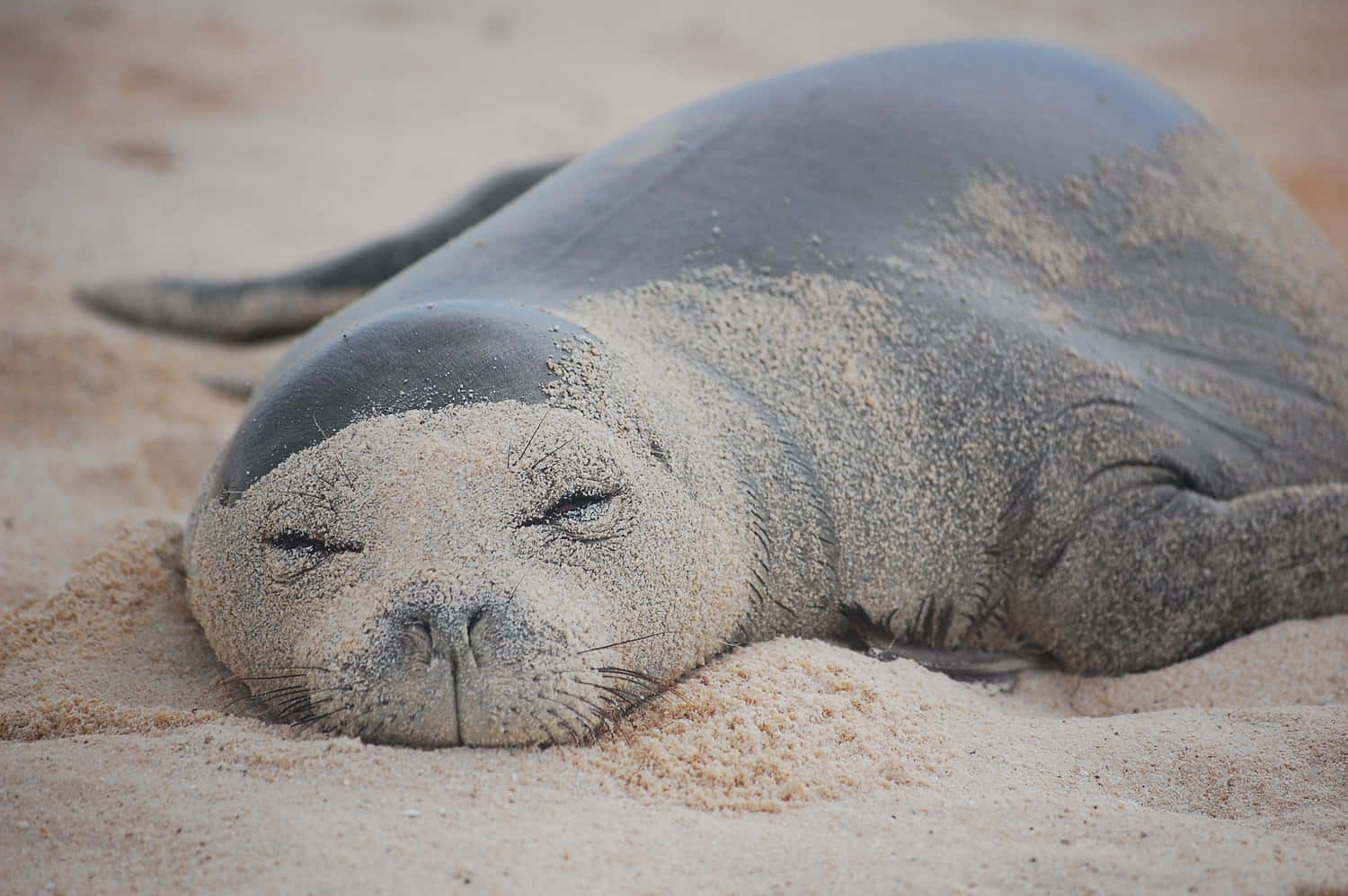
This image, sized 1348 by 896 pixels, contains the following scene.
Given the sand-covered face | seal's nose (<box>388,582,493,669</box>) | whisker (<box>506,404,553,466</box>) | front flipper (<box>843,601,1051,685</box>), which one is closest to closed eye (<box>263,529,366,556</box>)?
the sand-covered face

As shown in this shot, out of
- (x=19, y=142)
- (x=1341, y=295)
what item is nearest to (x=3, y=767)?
(x=1341, y=295)

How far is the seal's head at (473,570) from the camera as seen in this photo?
195cm

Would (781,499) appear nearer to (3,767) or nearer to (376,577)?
(376,577)

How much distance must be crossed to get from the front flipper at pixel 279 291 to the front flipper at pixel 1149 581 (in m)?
2.72

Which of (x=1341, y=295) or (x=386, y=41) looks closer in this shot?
(x=1341, y=295)

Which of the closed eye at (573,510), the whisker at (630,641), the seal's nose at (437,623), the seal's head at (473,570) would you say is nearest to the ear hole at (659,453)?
the seal's head at (473,570)

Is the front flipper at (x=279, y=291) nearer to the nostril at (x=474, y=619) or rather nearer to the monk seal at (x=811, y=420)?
the monk seal at (x=811, y=420)

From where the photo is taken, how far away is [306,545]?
6.87ft

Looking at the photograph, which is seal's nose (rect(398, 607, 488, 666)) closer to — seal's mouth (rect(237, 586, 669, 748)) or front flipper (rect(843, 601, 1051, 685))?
seal's mouth (rect(237, 586, 669, 748))

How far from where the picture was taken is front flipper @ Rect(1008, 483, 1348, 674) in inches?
108

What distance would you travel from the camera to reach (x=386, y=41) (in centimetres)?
1057

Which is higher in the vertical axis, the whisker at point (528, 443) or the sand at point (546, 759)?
the whisker at point (528, 443)

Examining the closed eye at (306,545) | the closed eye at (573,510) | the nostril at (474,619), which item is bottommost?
the nostril at (474,619)

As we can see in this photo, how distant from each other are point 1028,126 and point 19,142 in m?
5.68
